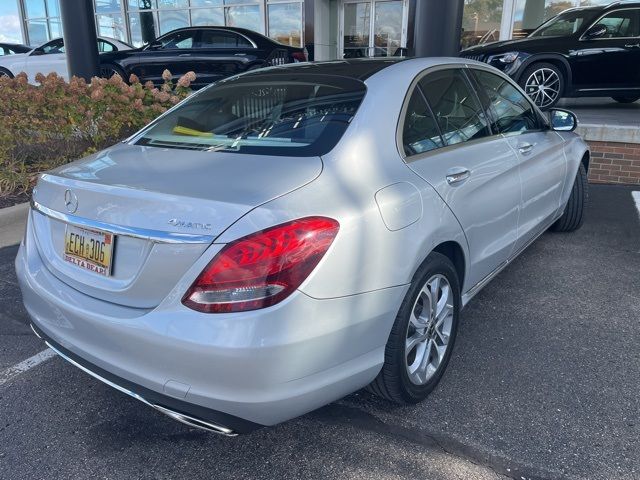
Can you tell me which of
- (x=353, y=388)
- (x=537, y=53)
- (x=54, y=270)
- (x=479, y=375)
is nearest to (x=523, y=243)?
(x=479, y=375)

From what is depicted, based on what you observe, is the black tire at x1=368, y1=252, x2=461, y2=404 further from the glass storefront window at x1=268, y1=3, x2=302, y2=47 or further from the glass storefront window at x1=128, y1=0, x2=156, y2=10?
the glass storefront window at x1=128, y1=0, x2=156, y2=10

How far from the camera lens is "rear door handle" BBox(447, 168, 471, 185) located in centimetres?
257

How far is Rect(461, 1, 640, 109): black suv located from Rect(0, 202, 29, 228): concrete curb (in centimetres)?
732

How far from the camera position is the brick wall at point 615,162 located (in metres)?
6.50

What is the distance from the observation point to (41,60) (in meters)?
13.1

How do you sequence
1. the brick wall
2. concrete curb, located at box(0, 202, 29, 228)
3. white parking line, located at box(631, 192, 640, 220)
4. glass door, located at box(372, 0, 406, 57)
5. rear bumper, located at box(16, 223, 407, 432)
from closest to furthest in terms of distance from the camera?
→ rear bumper, located at box(16, 223, 407, 432)
concrete curb, located at box(0, 202, 29, 228)
white parking line, located at box(631, 192, 640, 220)
the brick wall
glass door, located at box(372, 0, 406, 57)

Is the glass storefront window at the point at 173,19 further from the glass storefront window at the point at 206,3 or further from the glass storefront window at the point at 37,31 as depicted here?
the glass storefront window at the point at 37,31

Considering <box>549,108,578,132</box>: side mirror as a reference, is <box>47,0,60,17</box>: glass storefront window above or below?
above

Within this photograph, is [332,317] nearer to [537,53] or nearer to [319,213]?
[319,213]

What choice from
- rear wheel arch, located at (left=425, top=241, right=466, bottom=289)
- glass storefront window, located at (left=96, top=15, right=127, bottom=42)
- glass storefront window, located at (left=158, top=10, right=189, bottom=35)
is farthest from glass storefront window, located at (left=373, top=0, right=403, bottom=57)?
rear wheel arch, located at (left=425, top=241, right=466, bottom=289)

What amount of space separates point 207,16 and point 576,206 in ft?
57.5

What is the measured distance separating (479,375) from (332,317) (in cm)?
127

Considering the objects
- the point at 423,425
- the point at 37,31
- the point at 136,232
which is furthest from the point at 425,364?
the point at 37,31

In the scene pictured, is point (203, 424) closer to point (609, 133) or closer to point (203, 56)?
point (609, 133)
